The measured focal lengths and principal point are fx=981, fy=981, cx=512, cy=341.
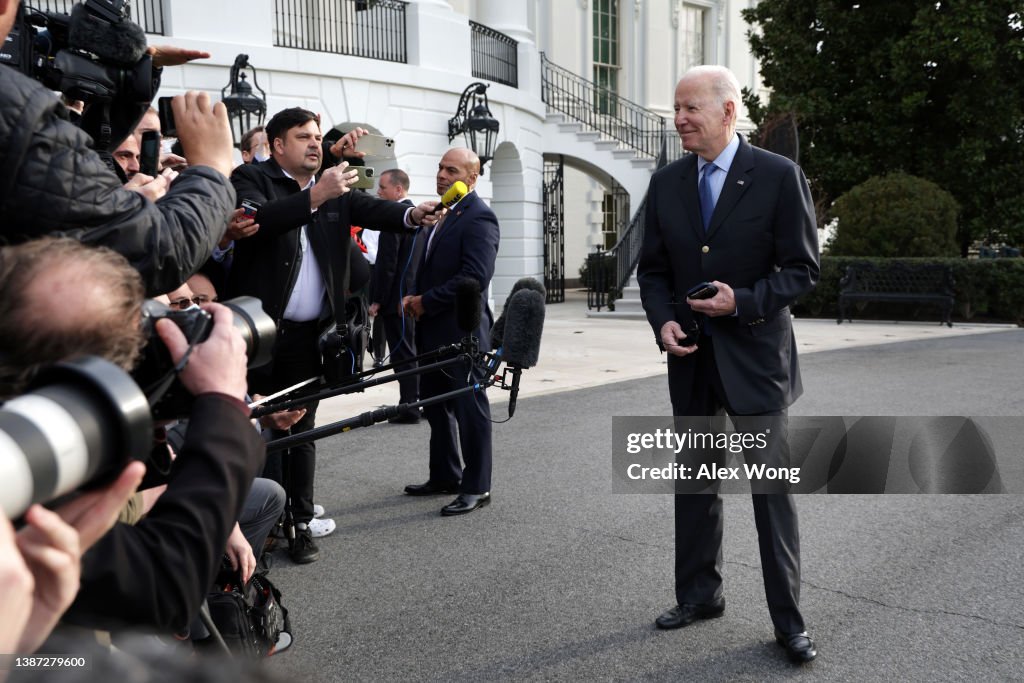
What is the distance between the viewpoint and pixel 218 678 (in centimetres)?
58

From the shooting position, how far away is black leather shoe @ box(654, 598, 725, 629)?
3.69 metres

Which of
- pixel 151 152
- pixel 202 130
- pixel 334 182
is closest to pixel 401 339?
pixel 334 182

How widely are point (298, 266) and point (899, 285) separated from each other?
14.9 meters

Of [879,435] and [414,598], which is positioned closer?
[414,598]

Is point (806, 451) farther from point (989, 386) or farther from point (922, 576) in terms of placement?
point (989, 386)

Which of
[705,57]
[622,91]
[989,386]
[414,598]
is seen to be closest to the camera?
[414,598]

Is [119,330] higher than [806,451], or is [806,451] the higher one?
[119,330]

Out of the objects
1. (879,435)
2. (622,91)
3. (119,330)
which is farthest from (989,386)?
(622,91)

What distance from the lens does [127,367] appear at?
151cm

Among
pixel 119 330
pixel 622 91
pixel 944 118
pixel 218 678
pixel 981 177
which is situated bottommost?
pixel 218 678

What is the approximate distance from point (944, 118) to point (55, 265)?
72.4 feet

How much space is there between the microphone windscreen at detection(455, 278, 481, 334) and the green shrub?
Result: 15003 mm

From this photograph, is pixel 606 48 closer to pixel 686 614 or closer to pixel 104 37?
pixel 686 614
